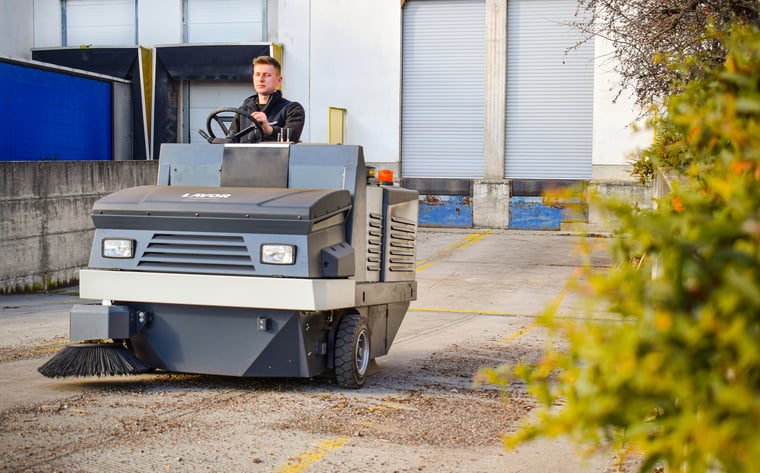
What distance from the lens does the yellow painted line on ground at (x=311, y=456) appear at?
5641mm

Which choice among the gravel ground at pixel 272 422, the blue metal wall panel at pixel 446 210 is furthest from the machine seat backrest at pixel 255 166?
the blue metal wall panel at pixel 446 210

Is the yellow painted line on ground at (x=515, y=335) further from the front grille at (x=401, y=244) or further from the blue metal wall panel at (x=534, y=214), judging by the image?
the blue metal wall panel at (x=534, y=214)

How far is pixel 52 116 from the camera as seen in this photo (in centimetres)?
2308

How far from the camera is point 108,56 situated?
30.7 m

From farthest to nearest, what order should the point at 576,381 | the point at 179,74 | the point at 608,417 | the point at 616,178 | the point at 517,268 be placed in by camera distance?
1. the point at 179,74
2. the point at 616,178
3. the point at 517,268
4. the point at 576,381
5. the point at 608,417

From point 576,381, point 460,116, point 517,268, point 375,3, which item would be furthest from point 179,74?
point 576,381

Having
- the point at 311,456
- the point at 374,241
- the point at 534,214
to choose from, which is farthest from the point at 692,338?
the point at 534,214

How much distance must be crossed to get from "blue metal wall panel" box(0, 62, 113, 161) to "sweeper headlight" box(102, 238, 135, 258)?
47.2 ft

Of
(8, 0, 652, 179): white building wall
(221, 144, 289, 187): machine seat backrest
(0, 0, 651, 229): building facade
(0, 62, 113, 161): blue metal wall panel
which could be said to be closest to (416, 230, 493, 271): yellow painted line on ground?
(0, 0, 651, 229): building facade

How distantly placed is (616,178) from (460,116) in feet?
15.9

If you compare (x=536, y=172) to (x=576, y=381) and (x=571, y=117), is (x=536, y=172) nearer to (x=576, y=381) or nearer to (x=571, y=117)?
(x=571, y=117)

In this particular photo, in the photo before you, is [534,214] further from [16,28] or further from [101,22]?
[16,28]

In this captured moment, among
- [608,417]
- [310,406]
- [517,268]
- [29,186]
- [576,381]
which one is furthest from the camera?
[517,268]

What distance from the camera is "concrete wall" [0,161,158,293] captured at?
1446 centimetres
